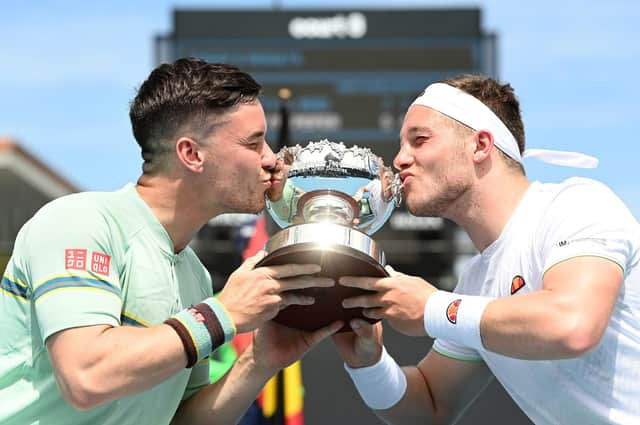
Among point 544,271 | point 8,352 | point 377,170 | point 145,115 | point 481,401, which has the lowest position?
point 481,401

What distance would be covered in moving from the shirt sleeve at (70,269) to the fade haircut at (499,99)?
1.71 m

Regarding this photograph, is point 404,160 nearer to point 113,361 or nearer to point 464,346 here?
point 464,346

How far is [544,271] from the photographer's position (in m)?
3.16

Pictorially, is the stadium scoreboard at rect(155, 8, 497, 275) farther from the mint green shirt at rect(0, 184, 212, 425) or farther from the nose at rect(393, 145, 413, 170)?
the mint green shirt at rect(0, 184, 212, 425)

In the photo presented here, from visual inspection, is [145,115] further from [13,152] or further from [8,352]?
[13,152]

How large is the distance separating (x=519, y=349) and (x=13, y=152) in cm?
2085

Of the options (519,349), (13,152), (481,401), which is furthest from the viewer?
(13,152)

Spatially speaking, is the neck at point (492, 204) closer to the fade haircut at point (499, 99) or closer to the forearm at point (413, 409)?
the fade haircut at point (499, 99)

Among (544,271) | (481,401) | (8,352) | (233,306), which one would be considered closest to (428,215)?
(544,271)

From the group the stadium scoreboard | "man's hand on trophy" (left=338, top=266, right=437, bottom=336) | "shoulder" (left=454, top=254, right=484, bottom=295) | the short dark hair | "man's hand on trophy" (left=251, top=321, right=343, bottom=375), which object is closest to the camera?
"man's hand on trophy" (left=338, top=266, right=437, bottom=336)

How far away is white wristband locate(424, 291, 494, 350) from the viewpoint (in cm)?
310

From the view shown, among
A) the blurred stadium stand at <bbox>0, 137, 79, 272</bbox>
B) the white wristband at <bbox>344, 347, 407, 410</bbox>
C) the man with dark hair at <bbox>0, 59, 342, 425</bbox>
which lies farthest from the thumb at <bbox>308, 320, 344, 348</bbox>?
the blurred stadium stand at <bbox>0, 137, 79, 272</bbox>

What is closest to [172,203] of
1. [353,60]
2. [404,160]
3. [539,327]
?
[404,160]

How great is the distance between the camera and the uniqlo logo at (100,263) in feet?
10.0
